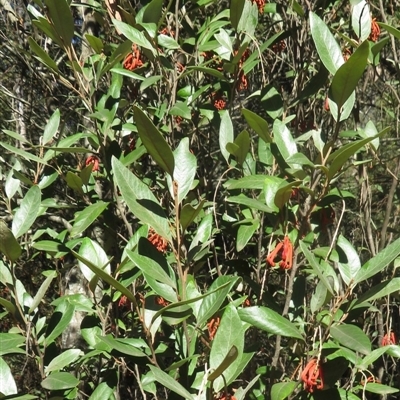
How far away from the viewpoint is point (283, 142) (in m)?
1.35

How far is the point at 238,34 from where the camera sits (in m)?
1.65

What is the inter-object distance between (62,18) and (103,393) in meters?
0.83

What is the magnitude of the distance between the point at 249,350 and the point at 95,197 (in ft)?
2.76

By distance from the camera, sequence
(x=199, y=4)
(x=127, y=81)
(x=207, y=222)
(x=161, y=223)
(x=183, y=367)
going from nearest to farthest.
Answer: (x=161, y=223)
(x=183, y=367)
(x=207, y=222)
(x=199, y=4)
(x=127, y=81)

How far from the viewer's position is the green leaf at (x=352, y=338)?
112cm

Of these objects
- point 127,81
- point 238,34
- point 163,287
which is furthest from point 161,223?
point 127,81

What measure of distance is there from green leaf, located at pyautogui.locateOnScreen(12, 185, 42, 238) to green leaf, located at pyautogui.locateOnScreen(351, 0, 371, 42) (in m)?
0.80

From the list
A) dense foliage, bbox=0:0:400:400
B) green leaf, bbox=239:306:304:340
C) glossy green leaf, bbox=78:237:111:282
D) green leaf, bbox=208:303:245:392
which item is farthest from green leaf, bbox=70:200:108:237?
green leaf, bbox=208:303:245:392

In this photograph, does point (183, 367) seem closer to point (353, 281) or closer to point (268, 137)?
point (353, 281)

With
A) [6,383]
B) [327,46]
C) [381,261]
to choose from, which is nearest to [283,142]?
[327,46]

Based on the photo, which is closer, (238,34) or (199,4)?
Result: (238,34)

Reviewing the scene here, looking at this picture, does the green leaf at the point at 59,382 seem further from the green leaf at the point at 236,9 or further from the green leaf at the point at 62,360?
the green leaf at the point at 236,9

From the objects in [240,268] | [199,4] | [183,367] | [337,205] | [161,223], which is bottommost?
[337,205]

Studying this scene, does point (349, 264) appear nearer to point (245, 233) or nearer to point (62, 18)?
point (245, 233)
